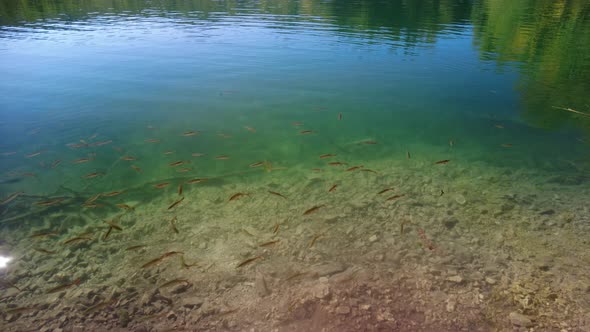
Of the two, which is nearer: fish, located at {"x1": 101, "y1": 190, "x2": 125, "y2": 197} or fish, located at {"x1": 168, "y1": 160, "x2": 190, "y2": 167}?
fish, located at {"x1": 101, "y1": 190, "x2": 125, "y2": 197}

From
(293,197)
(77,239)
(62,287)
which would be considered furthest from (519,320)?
(77,239)

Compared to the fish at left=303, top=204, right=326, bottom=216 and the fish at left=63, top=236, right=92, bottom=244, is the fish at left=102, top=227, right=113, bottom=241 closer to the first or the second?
the fish at left=63, top=236, right=92, bottom=244

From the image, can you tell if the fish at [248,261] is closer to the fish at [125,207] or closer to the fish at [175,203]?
the fish at [175,203]

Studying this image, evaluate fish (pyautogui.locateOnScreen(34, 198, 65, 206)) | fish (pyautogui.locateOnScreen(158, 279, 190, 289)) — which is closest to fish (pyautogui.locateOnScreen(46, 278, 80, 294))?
fish (pyautogui.locateOnScreen(158, 279, 190, 289))

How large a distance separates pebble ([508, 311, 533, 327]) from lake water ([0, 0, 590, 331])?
0.10ft

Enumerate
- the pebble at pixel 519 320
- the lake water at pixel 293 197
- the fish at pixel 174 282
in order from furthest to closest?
the fish at pixel 174 282 < the lake water at pixel 293 197 < the pebble at pixel 519 320

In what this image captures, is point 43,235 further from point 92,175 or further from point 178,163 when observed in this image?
point 178,163

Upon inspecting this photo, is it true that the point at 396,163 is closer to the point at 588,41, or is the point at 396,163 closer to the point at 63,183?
the point at 63,183

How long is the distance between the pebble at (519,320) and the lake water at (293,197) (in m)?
0.03

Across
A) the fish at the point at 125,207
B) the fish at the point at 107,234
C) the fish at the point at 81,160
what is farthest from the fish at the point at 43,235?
the fish at the point at 81,160

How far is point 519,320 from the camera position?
4.98 meters

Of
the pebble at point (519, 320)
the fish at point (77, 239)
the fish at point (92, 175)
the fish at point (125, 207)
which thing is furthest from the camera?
the fish at point (92, 175)

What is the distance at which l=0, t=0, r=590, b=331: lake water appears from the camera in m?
5.38

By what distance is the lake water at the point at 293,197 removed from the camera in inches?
212
